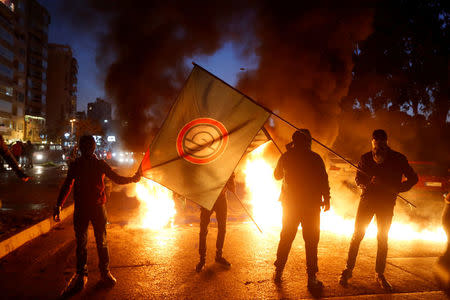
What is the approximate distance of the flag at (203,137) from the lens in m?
3.57

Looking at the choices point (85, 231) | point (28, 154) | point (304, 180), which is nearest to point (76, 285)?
point (85, 231)

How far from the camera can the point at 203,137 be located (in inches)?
142

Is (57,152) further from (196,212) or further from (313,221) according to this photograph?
(313,221)

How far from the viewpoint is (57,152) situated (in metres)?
25.9

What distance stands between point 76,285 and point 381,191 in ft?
12.0

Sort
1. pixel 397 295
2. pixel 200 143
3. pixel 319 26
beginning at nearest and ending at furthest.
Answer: pixel 397 295, pixel 200 143, pixel 319 26

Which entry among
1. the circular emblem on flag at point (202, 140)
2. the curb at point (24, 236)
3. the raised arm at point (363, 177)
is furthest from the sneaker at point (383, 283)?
the curb at point (24, 236)

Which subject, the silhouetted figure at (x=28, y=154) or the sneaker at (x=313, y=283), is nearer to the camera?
the sneaker at (x=313, y=283)

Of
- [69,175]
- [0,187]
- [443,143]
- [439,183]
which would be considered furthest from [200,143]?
[443,143]

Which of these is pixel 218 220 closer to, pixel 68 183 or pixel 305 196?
pixel 305 196

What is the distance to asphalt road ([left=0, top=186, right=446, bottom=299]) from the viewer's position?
3.35 m

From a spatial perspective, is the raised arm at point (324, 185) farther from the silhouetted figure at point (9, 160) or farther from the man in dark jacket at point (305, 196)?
the silhouetted figure at point (9, 160)

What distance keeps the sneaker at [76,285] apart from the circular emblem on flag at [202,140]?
1767 mm

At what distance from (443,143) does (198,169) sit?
23.0 meters
